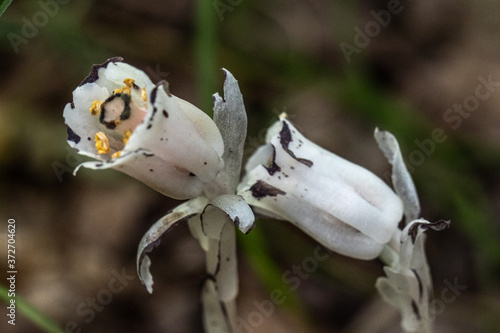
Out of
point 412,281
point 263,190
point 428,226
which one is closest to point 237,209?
point 263,190

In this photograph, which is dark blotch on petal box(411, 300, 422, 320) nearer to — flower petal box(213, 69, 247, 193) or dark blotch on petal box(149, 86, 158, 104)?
flower petal box(213, 69, 247, 193)

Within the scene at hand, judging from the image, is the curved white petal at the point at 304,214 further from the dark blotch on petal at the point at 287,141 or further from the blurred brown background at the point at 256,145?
the blurred brown background at the point at 256,145

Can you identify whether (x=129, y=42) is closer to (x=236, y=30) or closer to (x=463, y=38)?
(x=236, y=30)

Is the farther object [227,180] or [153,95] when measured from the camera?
[227,180]

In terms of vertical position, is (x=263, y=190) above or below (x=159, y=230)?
above

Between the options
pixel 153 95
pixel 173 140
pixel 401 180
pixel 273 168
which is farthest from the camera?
pixel 401 180

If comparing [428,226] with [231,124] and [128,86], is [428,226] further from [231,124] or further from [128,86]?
[128,86]

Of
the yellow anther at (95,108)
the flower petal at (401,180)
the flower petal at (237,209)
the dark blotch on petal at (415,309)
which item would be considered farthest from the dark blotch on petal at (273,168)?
the dark blotch on petal at (415,309)
